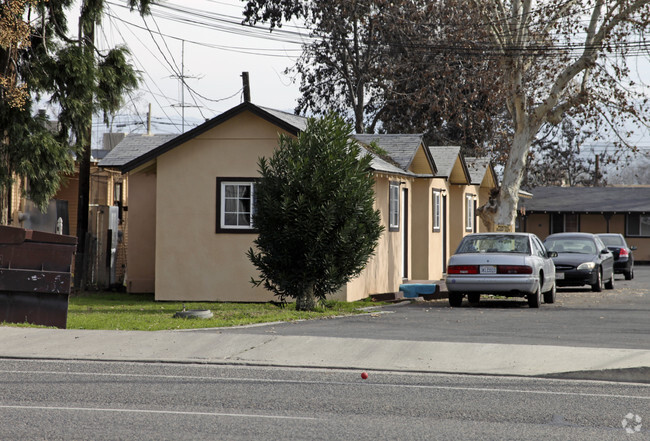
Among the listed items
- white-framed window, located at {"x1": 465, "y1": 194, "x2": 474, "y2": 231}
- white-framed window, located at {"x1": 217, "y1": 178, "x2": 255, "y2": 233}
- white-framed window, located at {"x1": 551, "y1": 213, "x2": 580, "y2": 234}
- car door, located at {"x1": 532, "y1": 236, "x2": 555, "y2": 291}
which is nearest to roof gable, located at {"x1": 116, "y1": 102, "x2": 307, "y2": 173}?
white-framed window, located at {"x1": 217, "y1": 178, "x2": 255, "y2": 233}

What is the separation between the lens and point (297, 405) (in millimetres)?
8609

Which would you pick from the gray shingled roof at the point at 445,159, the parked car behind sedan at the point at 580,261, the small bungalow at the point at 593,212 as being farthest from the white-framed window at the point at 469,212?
the small bungalow at the point at 593,212

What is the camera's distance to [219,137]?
21.9 metres

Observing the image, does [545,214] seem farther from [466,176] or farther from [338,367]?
[338,367]

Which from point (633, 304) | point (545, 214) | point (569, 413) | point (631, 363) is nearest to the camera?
point (569, 413)

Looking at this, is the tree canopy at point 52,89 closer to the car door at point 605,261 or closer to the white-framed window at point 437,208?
the white-framed window at point 437,208

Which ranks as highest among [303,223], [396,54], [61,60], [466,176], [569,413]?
[396,54]

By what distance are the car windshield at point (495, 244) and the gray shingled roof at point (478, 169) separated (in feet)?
44.2

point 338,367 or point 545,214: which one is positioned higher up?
point 545,214

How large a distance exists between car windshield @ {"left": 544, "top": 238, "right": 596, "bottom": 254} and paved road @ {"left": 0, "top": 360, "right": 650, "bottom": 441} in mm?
16886

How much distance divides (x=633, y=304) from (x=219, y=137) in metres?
10.4

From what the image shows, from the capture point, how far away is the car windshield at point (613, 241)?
34.2m

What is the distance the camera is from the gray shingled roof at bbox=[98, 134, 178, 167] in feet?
86.5

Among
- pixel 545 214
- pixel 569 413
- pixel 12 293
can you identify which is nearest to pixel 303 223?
pixel 12 293
